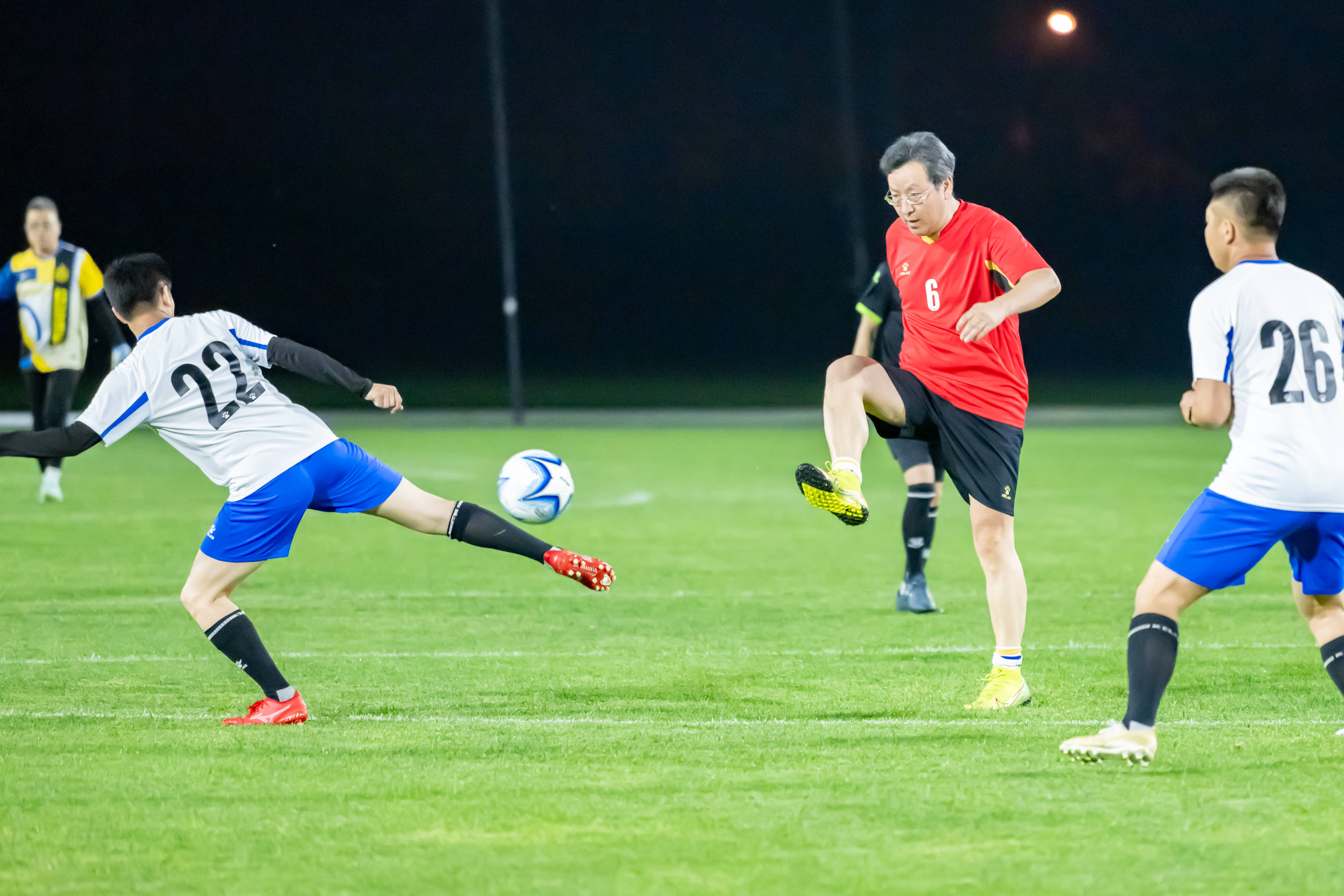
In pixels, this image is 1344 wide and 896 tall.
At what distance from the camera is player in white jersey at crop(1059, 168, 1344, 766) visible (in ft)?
13.2

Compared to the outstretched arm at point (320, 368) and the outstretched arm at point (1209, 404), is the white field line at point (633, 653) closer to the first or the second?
the outstretched arm at point (320, 368)

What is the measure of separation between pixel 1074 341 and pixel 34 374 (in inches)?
691

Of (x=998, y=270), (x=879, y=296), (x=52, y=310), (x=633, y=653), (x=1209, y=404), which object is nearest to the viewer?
(x=1209, y=404)

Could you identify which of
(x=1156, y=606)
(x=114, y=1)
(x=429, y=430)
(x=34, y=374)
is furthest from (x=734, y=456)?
(x=114, y=1)

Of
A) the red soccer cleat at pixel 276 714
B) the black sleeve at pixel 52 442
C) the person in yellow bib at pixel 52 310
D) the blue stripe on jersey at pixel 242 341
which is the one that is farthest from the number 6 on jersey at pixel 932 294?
the person in yellow bib at pixel 52 310

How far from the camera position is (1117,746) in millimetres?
4184

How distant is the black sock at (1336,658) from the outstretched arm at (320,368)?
9.61ft

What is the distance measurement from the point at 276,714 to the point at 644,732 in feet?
4.00

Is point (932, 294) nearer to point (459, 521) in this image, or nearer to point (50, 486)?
point (459, 521)

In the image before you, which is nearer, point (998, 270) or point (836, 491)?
point (836, 491)

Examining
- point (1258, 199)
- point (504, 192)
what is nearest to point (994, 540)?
point (1258, 199)

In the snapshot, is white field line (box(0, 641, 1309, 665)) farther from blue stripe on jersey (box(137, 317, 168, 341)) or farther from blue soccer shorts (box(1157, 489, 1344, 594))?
blue soccer shorts (box(1157, 489, 1344, 594))

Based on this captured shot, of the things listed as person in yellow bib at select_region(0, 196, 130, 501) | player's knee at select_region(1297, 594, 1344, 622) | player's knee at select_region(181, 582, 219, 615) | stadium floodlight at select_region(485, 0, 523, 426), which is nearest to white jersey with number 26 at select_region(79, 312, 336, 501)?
player's knee at select_region(181, 582, 219, 615)

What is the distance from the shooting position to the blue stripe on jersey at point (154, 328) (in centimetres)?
518
